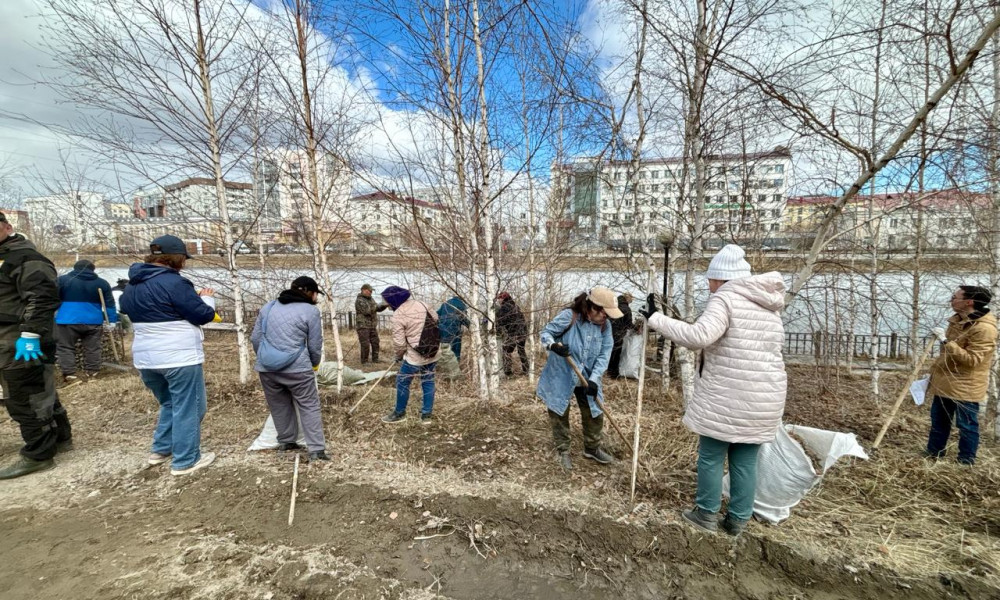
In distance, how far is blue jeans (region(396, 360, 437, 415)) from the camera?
4.42 metres

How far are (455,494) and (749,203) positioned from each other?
472cm

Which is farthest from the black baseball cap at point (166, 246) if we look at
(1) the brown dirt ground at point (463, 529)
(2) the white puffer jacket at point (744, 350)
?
(2) the white puffer jacket at point (744, 350)

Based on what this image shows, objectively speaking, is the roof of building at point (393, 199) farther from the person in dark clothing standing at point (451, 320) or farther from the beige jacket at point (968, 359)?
the beige jacket at point (968, 359)

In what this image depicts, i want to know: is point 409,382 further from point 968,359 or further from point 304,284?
point 968,359

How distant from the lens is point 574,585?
7.32ft

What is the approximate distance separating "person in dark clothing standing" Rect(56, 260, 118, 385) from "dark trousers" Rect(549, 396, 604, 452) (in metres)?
7.59

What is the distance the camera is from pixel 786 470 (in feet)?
8.82

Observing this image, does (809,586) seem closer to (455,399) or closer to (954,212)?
(455,399)

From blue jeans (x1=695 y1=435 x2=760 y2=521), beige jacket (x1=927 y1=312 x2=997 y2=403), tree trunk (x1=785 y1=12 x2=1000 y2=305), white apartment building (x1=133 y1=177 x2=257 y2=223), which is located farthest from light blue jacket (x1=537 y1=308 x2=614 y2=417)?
white apartment building (x1=133 y1=177 x2=257 y2=223)

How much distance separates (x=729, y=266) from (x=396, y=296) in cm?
323

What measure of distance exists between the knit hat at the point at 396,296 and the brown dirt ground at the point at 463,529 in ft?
4.71

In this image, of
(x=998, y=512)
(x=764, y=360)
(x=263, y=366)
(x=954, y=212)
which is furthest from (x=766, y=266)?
(x=263, y=366)

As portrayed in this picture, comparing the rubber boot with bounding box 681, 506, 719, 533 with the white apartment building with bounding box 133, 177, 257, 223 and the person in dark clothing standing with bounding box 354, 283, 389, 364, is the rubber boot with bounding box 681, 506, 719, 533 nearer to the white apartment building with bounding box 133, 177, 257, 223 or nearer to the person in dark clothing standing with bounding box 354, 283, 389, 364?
the white apartment building with bounding box 133, 177, 257, 223

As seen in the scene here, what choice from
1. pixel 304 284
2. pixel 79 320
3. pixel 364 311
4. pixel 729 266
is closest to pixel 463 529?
pixel 304 284
